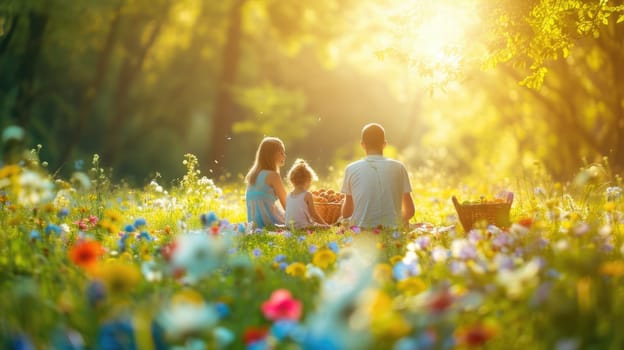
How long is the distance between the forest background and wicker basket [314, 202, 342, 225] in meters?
1.35

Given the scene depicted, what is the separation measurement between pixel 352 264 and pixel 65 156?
18.9 metres

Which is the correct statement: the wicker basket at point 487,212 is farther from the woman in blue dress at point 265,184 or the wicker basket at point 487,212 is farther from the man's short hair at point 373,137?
the woman in blue dress at point 265,184

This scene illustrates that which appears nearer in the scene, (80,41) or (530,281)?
(530,281)

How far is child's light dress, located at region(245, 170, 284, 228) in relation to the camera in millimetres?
8414

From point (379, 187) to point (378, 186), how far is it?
16mm

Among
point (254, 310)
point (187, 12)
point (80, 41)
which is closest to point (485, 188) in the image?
point (254, 310)

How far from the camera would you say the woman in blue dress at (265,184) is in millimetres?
8383

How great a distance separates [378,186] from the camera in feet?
24.2

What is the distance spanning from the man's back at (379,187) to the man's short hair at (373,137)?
0.44 ft

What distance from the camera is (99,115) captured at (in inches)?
1315

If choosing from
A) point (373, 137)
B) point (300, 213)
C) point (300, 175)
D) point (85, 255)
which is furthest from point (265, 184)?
point (85, 255)

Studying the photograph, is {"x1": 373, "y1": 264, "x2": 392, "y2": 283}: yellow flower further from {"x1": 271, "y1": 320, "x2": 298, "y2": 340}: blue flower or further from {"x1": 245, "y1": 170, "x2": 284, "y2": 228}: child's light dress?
{"x1": 245, "y1": 170, "x2": 284, "y2": 228}: child's light dress

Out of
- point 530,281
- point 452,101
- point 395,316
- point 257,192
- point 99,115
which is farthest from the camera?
point 99,115

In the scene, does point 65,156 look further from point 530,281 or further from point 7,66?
point 530,281
